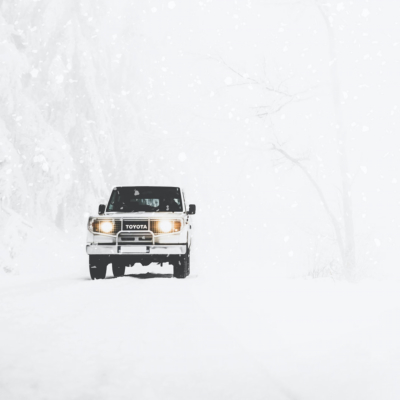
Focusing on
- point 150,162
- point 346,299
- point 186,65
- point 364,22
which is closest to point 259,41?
point 364,22

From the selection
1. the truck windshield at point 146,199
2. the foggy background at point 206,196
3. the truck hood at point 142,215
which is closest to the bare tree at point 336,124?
the foggy background at point 206,196

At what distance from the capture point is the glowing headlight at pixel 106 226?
10766 mm

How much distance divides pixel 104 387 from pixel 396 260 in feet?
67.9

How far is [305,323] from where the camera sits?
601 cm

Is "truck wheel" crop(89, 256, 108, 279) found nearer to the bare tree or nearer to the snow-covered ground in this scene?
the snow-covered ground

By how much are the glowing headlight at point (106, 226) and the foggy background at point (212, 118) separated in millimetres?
4339

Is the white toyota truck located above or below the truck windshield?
below

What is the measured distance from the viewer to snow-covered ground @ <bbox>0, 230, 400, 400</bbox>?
3.76 metres

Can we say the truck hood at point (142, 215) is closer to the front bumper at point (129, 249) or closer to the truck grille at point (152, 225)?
the truck grille at point (152, 225)

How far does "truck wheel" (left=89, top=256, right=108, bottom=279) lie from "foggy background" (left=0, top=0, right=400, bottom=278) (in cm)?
438

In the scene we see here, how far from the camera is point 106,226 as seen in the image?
10789 millimetres

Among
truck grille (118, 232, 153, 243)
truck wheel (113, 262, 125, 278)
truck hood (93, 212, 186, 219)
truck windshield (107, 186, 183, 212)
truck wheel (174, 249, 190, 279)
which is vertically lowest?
truck wheel (113, 262, 125, 278)

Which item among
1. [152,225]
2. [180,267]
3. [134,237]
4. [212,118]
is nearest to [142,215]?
[152,225]

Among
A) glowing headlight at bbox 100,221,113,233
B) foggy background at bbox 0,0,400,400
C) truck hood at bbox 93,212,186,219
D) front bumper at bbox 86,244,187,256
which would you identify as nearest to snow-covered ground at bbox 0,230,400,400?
foggy background at bbox 0,0,400,400
